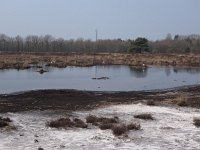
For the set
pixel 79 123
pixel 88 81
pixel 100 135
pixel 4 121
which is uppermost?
pixel 4 121

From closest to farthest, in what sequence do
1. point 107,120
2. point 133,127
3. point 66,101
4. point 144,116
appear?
point 133,127, point 107,120, point 144,116, point 66,101

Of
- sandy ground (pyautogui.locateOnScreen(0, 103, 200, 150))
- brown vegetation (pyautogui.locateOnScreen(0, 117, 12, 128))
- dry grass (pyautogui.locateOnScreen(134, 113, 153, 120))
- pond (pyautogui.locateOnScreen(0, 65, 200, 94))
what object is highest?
brown vegetation (pyautogui.locateOnScreen(0, 117, 12, 128))

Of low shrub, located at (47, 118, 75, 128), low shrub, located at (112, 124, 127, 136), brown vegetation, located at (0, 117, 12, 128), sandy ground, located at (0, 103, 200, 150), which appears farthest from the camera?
low shrub, located at (47, 118, 75, 128)

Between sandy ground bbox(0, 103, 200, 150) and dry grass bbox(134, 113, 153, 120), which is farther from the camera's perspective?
dry grass bbox(134, 113, 153, 120)

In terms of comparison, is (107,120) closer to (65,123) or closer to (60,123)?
(65,123)

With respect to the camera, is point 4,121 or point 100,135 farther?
point 4,121

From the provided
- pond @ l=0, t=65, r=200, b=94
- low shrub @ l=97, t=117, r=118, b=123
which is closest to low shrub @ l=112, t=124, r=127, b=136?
low shrub @ l=97, t=117, r=118, b=123

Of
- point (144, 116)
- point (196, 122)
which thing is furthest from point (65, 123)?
point (196, 122)

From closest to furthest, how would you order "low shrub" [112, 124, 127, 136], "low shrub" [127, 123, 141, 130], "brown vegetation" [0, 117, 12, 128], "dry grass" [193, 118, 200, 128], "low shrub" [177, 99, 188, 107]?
1. "low shrub" [112, 124, 127, 136]
2. "brown vegetation" [0, 117, 12, 128]
3. "low shrub" [127, 123, 141, 130]
4. "dry grass" [193, 118, 200, 128]
5. "low shrub" [177, 99, 188, 107]

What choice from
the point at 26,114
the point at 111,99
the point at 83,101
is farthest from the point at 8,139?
the point at 111,99

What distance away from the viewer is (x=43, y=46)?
5881 inches

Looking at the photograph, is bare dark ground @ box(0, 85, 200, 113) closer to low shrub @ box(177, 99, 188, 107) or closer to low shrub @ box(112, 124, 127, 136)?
low shrub @ box(177, 99, 188, 107)

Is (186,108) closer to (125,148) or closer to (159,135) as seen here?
(159,135)

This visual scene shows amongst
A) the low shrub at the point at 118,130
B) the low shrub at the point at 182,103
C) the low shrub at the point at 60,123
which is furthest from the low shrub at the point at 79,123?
the low shrub at the point at 182,103
